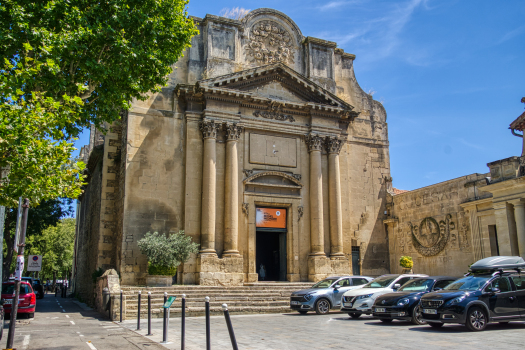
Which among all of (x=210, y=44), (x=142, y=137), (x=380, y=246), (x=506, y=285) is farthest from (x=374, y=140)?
(x=506, y=285)

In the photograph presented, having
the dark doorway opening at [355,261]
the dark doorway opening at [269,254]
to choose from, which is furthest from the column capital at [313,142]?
the dark doorway opening at [355,261]

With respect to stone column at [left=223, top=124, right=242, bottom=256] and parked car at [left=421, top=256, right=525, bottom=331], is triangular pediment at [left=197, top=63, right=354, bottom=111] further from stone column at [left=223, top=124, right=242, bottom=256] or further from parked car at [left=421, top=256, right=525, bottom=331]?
parked car at [left=421, top=256, right=525, bottom=331]

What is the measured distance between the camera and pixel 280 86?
2625 cm

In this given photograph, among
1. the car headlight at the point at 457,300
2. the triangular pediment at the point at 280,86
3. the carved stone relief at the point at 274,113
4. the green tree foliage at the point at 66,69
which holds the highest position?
the triangular pediment at the point at 280,86

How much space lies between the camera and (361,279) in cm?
1802

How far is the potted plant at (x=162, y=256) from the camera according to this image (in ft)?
66.9

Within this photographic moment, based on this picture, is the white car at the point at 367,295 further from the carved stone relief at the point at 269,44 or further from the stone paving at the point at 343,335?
the carved stone relief at the point at 269,44

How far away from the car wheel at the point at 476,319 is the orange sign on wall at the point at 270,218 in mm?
14469

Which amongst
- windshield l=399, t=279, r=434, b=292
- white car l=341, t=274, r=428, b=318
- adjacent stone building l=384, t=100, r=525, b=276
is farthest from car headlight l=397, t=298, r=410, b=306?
adjacent stone building l=384, t=100, r=525, b=276

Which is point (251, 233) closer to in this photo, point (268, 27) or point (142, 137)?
point (142, 137)

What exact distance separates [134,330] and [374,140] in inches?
799

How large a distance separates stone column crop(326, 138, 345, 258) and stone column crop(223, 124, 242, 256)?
5589 millimetres

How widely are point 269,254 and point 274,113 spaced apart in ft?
28.0

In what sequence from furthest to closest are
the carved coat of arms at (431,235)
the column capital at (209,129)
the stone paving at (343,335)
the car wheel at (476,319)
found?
the column capital at (209,129) → the carved coat of arms at (431,235) → the car wheel at (476,319) → the stone paving at (343,335)
